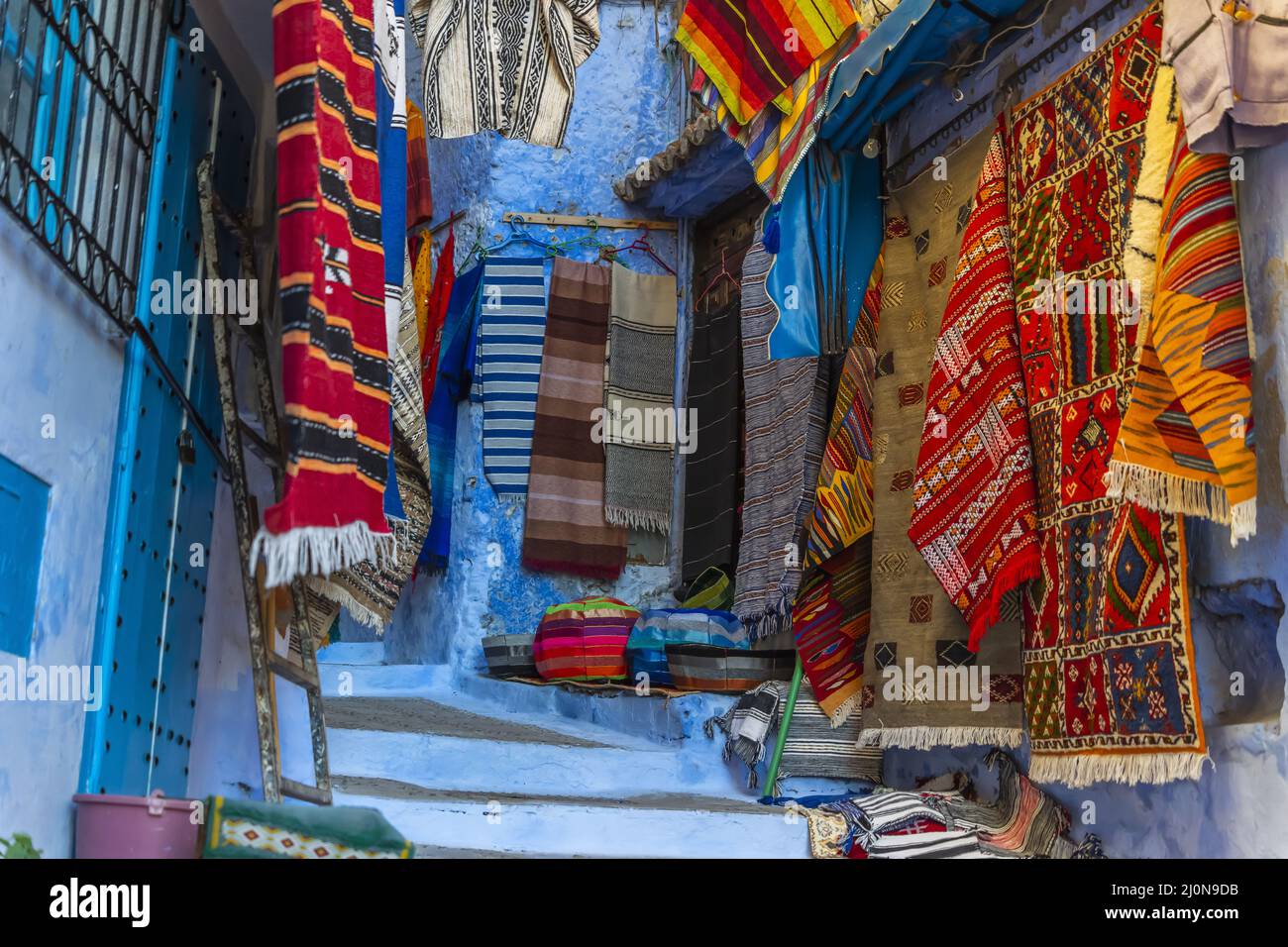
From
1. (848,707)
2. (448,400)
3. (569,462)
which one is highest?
(448,400)

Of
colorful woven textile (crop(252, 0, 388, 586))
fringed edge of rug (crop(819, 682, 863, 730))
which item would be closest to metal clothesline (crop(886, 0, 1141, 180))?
fringed edge of rug (crop(819, 682, 863, 730))

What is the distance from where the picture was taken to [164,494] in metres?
3.54

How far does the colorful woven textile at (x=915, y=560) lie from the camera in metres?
4.36

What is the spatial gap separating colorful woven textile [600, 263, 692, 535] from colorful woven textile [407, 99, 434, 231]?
1345 millimetres

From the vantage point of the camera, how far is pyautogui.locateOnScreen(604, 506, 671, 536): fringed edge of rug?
7535 mm

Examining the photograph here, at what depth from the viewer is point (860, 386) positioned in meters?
5.14

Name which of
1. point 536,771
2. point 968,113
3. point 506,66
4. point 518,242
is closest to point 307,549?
point 536,771

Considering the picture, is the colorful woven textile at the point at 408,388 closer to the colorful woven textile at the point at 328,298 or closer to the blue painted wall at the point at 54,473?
the colorful woven textile at the point at 328,298

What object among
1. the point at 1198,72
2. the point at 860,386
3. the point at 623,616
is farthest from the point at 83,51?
the point at 623,616

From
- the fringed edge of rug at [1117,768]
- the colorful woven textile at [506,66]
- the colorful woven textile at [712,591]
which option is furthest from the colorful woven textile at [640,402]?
the fringed edge of rug at [1117,768]

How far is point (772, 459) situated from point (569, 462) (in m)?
1.81

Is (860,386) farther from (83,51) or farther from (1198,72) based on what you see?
(83,51)

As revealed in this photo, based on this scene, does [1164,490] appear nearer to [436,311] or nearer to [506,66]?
[506,66]

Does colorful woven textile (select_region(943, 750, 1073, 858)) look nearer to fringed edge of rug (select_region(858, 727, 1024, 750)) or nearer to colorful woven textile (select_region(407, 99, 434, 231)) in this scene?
fringed edge of rug (select_region(858, 727, 1024, 750))
